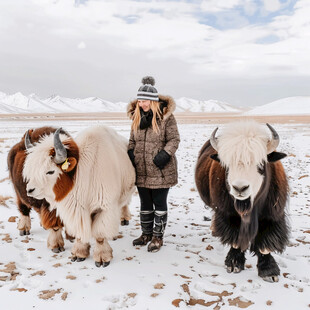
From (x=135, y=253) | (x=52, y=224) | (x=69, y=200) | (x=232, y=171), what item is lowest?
(x=135, y=253)

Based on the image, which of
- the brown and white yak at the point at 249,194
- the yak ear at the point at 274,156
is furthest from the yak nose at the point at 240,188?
the yak ear at the point at 274,156

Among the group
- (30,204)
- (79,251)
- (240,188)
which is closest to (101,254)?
(79,251)

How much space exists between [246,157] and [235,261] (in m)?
1.37

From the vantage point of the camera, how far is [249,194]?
9.25ft

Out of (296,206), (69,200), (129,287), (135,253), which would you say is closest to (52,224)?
(69,200)

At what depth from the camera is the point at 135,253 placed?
3988mm

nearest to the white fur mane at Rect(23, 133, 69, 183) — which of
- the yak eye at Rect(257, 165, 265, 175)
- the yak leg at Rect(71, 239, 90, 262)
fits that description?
the yak leg at Rect(71, 239, 90, 262)

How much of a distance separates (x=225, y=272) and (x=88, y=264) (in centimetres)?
162

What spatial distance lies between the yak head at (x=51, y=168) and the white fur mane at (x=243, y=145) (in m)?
1.64

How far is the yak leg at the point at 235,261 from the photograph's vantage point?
3.47m

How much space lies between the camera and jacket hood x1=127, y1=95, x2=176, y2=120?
155 inches

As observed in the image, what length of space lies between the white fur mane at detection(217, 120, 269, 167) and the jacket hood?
97cm

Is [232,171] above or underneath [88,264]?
above

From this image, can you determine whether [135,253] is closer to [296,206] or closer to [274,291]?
[274,291]
